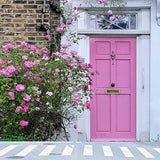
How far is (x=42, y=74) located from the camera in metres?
4.53

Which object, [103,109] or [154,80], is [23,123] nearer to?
[103,109]

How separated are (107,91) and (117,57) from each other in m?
0.65

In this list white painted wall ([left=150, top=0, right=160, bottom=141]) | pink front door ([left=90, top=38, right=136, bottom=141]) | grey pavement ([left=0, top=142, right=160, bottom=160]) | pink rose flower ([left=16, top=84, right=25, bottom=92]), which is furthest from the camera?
pink front door ([left=90, top=38, right=136, bottom=141])

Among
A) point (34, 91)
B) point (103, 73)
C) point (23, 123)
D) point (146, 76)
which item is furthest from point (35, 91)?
point (146, 76)

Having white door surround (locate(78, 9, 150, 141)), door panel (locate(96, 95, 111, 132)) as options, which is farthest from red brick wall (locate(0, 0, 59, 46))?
door panel (locate(96, 95, 111, 132))

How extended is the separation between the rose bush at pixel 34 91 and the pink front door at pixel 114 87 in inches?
33.2

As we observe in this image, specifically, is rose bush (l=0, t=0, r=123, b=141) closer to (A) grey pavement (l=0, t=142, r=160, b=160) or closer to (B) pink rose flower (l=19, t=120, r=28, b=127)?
(B) pink rose flower (l=19, t=120, r=28, b=127)

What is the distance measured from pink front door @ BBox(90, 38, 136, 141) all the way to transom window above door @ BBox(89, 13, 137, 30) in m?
0.26

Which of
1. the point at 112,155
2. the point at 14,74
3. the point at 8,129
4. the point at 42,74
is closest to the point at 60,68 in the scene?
the point at 42,74

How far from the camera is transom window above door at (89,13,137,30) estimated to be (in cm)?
→ 575

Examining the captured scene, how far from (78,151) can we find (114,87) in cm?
445

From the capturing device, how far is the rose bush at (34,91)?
427 cm

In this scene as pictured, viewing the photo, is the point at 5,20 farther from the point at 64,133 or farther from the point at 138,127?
the point at 138,127

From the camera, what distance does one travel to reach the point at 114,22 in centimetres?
575
